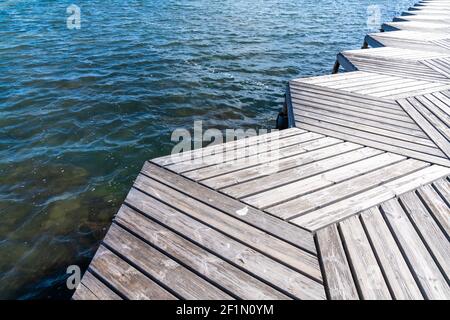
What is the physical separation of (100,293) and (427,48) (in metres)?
10.5

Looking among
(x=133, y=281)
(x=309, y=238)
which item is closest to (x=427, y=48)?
(x=309, y=238)

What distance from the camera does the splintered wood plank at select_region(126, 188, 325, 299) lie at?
2439 mm

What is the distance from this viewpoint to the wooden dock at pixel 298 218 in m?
2.45

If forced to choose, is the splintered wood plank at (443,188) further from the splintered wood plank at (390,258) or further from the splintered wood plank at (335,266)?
the splintered wood plank at (335,266)

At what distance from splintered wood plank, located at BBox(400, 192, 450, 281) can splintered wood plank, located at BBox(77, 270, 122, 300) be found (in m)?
2.72

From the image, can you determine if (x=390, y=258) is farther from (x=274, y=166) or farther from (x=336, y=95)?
(x=336, y=95)

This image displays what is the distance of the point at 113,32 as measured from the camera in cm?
1341

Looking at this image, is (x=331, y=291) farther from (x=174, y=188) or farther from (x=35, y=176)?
(x=35, y=176)

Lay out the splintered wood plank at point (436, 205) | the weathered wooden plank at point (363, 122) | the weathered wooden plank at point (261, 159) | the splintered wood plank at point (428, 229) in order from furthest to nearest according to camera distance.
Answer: the weathered wooden plank at point (363, 122), the weathered wooden plank at point (261, 159), the splintered wood plank at point (436, 205), the splintered wood plank at point (428, 229)

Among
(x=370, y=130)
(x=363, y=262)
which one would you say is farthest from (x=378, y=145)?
(x=363, y=262)

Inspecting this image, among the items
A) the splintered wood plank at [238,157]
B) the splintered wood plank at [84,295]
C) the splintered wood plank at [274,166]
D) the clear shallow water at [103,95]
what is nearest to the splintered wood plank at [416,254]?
the splintered wood plank at [274,166]

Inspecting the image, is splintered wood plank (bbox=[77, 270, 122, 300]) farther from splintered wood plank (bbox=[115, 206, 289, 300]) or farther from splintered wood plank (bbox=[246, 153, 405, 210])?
splintered wood plank (bbox=[246, 153, 405, 210])

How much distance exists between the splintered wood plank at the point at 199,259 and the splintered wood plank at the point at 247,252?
0.06 m

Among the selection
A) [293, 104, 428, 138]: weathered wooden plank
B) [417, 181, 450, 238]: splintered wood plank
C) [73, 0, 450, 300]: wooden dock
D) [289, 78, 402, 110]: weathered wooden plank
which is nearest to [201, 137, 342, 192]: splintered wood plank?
[73, 0, 450, 300]: wooden dock
